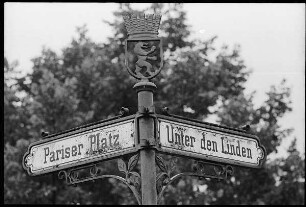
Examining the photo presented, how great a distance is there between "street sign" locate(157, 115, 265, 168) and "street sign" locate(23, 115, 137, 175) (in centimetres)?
24

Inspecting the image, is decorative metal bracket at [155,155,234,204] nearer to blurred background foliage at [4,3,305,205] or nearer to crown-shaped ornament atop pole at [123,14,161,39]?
crown-shaped ornament atop pole at [123,14,161,39]

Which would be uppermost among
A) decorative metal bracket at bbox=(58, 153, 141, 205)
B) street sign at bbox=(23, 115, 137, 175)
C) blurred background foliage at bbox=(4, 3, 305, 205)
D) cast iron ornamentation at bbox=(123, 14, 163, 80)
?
blurred background foliage at bbox=(4, 3, 305, 205)

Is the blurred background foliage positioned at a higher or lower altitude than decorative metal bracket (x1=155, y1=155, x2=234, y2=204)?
higher

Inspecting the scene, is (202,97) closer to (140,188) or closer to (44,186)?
(44,186)

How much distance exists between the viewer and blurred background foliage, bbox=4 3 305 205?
14742 mm

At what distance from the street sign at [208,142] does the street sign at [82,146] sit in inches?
9.6

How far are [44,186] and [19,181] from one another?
64 centimetres

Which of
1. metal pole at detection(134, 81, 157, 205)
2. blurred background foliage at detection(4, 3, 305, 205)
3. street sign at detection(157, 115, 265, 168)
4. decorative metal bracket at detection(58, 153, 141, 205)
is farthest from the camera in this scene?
blurred background foliage at detection(4, 3, 305, 205)

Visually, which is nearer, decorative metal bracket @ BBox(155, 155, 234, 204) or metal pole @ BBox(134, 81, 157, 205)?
metal pole @ BBox(134, 81, 157, 205)

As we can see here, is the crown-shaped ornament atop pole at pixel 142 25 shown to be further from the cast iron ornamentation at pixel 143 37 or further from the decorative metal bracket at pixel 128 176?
the decorative metal bracket at pixel 128 176

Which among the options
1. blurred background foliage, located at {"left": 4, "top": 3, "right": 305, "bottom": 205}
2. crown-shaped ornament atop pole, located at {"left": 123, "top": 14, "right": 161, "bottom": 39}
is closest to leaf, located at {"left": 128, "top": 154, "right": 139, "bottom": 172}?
crown-shaped ornament atop pole, located at {"left": 123, "top": 14, "right": 161, "bottom": 39}

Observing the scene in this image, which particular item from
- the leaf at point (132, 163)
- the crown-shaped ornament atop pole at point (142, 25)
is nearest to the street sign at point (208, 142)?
the leaf at point (132, 163)

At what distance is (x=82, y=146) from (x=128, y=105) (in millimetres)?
13117
